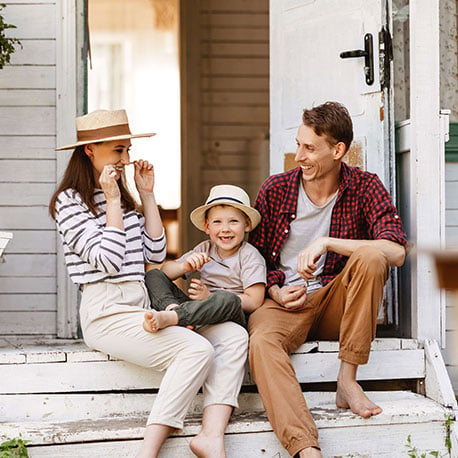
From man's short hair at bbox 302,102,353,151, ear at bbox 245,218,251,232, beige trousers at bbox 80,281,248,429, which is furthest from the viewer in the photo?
ear at bbox 245,218,251,232

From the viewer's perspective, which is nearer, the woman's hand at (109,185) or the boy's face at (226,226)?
the woman's hand at (109,185)

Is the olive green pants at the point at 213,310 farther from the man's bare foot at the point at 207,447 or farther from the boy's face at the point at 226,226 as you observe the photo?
the man's bare foot at the point at 207,447

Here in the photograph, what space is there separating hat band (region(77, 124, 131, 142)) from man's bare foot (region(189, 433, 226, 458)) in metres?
1.14

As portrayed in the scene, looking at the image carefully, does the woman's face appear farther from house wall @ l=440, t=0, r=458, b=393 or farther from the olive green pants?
house wall @ l=440, t=0, r=458, b=393

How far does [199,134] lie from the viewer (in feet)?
22.8

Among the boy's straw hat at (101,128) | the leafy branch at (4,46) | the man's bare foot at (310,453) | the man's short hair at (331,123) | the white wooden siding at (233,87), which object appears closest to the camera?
the man's bare foot at (310,453)

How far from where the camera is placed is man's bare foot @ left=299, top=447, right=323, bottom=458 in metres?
2.72

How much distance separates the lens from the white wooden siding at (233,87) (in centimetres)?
691

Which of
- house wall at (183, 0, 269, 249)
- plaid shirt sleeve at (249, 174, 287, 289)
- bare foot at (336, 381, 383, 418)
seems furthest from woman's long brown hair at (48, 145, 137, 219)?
house wall at (183, 0, 269, 249)

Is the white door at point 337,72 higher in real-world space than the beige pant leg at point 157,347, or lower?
higher

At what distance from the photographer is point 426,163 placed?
3.45 meters

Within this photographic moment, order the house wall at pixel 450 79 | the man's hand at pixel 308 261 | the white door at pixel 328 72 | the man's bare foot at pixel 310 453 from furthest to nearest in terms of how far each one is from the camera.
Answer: the house wall at pixel 450 79 < the white door at pixel 328 72 < the man's hand at pixel 308 261 < the man's bare foot at pixel 310 453

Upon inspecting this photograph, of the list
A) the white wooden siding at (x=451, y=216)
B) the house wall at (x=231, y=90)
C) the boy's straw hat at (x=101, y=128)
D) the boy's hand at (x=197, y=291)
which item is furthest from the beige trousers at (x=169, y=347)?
the house wall at (x=231, y=90)

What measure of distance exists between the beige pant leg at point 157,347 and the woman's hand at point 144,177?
16.6 inches
